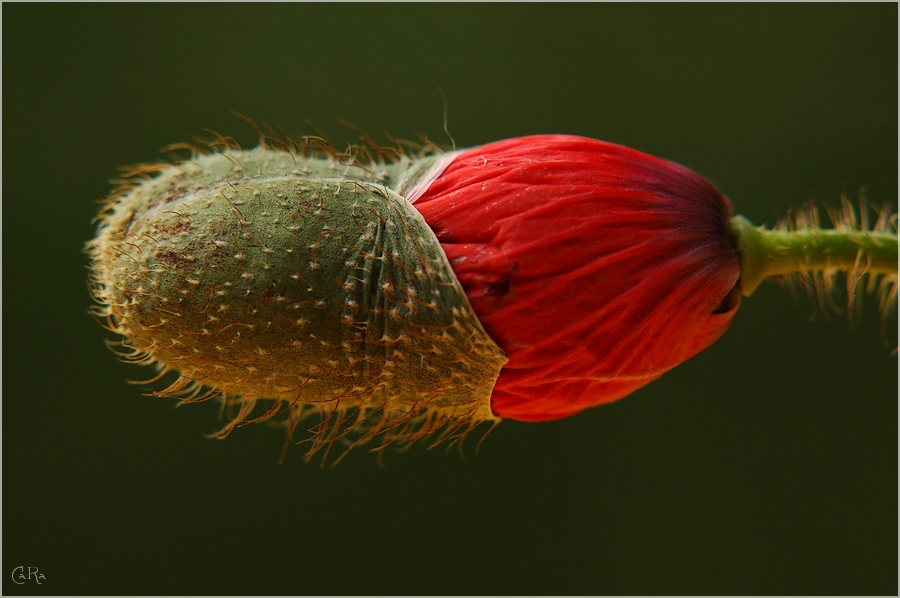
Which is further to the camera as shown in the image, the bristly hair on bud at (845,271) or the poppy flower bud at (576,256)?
the bristly hair on bud at (845,271)

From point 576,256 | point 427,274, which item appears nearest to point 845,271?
point 576,256

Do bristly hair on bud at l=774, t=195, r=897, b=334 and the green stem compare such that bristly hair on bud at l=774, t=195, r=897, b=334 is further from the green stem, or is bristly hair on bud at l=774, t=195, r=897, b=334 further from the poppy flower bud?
the poppy flower bud

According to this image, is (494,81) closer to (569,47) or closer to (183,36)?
(569,47)

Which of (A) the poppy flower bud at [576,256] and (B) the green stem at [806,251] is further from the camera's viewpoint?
(B) the green stem at [806,251]

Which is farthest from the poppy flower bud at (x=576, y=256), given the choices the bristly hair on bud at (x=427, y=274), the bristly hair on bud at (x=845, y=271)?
the bristly hair on bud at (x=845, y=271)

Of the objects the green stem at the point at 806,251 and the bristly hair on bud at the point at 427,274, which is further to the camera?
the green stem at the point at 806,251

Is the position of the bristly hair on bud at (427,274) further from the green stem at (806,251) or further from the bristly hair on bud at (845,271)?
the bristly hair on bud at (845,271)

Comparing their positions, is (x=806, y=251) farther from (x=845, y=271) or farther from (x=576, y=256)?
(x=576, y=256)

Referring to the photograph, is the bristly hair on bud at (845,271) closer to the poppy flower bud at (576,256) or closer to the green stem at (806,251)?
the green stem at (806,251)
